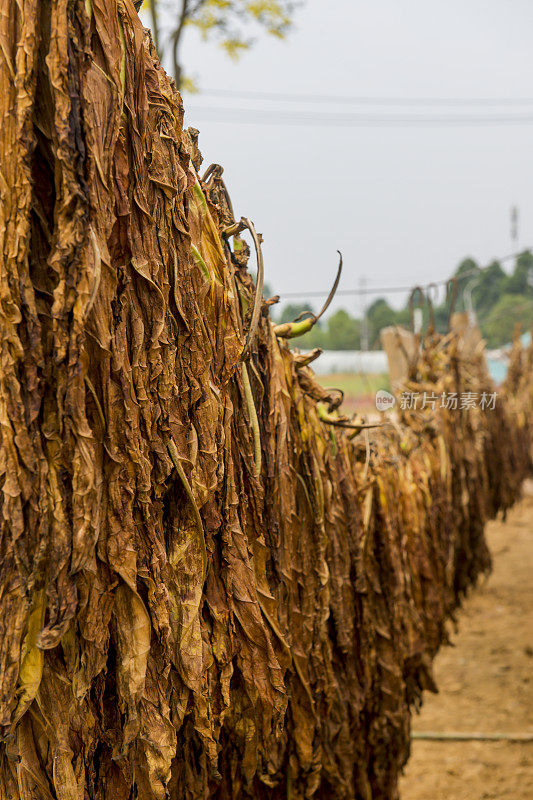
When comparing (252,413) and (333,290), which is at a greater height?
(333,290)

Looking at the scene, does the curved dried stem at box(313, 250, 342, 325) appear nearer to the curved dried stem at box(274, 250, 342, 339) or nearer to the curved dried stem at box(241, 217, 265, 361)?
the curved dried stem at box(274, 250, 342, 339)

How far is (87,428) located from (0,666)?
23 cm

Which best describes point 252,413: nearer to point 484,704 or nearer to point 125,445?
point 125,445

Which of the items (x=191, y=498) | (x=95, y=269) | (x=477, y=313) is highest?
(x=477, y=313)

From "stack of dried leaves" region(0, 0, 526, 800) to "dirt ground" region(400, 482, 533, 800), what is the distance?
2.22m

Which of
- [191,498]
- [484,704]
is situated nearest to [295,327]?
[191,498]

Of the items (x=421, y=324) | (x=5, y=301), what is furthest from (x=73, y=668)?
(x=421, y=324)

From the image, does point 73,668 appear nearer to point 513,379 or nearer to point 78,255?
point 78,255

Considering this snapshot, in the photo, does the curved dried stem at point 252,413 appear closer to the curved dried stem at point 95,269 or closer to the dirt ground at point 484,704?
the curved dried stem at point 95,269

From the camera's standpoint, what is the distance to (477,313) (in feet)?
40.6

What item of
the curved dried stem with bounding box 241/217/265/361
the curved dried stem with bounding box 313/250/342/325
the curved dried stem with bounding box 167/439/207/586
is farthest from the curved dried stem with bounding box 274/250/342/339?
the curved dried stem with bounding box 167/439/207/586

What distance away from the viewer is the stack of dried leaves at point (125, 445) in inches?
24.3

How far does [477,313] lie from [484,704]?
Result: 9.57 metres

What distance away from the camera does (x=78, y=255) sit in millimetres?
618
